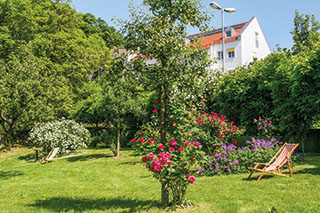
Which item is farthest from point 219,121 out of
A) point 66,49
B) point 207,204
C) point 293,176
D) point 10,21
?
point 10,21

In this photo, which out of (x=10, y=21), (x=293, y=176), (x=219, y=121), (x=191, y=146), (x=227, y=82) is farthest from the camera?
(x=10, y=21)

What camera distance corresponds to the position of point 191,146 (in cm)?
527

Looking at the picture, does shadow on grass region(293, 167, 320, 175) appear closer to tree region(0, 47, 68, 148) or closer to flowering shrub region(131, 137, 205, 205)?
flowering shrub region(131, 137, 205, 205)

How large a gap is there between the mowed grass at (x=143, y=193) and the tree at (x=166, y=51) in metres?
1.26

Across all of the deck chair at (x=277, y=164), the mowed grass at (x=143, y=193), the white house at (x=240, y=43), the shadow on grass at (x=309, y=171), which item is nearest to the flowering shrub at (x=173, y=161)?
the mowed grass at (x=143, y=193)

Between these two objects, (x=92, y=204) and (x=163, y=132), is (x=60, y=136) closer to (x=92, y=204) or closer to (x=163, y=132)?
(x=92, y=204)

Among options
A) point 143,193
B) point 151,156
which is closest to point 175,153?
point 151,156

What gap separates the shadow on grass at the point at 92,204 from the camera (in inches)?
222

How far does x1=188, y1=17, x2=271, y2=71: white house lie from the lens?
34.5 metres

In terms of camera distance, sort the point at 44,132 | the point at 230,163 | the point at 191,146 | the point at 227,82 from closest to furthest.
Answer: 1. the point at 191,146
2. the point at 230,163
3. the point at 227,82
4. the point at 44,132

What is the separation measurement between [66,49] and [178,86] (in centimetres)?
2290

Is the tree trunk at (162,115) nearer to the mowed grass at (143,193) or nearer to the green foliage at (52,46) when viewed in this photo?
the mowed grass at (143,193)

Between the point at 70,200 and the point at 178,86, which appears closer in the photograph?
the point at 178,86

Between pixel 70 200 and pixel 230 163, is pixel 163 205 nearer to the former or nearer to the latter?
pixel 70 200
